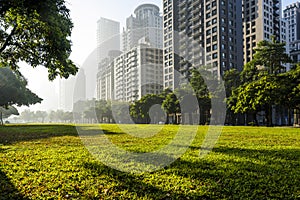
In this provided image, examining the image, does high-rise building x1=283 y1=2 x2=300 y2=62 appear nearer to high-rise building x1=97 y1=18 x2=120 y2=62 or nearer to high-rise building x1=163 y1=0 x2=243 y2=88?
high-rise building x1=163 y1=0 x2=243 y2=88

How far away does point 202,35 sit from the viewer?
8169 centimetres

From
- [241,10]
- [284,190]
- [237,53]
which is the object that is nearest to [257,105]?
[284,190]

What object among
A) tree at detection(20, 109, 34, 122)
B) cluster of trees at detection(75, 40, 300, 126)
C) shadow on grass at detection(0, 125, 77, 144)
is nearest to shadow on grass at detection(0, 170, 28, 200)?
shadow on grass at detection(0, 125, 77, 144)

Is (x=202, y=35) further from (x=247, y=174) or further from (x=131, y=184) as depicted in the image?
(x=131, y=184)

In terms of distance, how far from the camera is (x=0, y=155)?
7.41 metres

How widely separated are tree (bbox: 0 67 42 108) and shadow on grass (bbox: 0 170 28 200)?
109 feet

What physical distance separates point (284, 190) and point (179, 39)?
288 ft

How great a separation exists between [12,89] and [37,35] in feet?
82.4

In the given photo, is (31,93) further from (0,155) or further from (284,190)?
(284,190)

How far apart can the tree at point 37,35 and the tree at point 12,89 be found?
2093cm

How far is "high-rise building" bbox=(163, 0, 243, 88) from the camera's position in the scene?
74.9m

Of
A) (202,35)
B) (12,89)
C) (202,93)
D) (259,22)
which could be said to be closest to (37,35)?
(12,89)

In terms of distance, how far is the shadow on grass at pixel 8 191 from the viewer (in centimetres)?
382

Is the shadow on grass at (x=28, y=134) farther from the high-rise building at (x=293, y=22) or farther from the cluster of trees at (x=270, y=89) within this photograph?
the high-rise building at (x=293, y=22)
